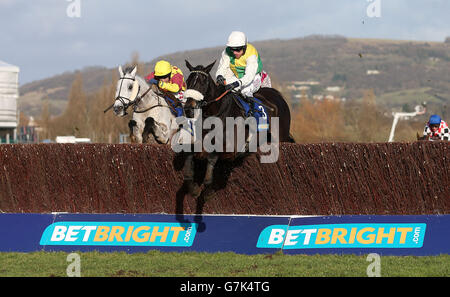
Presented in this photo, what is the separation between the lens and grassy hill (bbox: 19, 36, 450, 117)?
138 metres

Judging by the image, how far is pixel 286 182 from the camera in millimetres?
10727

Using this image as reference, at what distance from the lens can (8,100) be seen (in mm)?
44469

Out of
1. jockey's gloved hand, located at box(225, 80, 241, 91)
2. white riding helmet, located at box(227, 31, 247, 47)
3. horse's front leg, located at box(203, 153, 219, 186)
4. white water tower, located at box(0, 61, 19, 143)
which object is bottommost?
white water tower, located at box(0, 61, 19, 143)

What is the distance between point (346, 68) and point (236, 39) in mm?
152512

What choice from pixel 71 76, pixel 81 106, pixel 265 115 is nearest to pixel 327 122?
pixel 81 106

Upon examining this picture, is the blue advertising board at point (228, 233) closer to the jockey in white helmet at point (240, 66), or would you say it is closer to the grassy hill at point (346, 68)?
the jockey in white helmet at point (240, 66)

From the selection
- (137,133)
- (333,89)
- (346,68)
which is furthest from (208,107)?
(346,68)

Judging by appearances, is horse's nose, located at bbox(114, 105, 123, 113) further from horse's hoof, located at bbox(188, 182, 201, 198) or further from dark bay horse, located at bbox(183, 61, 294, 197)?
horse's hoof, located at bbox(188, 182, 201, 198)

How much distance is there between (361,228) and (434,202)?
3.72ft

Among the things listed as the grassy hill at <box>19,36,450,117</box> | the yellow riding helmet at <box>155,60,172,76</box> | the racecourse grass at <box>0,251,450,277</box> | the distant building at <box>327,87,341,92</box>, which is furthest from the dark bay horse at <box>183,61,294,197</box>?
the distant building at <box>327,87,341,92</box>

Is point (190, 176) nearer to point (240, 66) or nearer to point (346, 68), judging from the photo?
point (240, 66)

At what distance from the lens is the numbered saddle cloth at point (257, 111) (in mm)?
10883

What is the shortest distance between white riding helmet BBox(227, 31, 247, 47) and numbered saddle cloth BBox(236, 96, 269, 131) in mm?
781
